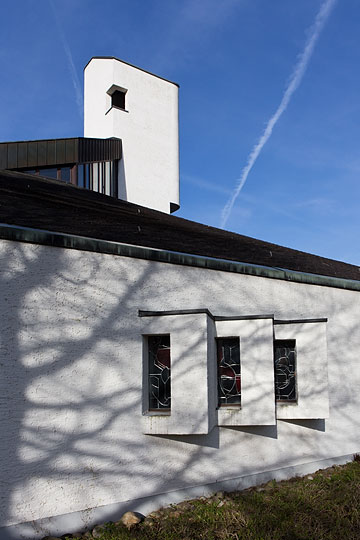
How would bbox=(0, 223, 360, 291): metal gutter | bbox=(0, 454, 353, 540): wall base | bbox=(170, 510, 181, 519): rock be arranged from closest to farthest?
1. bbox=(0, 454, 353, 540): wall base
2. bbox=(0, 223, 360, 291): metal gutter
3. bbox=(170, 510, 181, 519): rock

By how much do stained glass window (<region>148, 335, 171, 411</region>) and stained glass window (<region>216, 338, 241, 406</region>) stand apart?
2.89 feet

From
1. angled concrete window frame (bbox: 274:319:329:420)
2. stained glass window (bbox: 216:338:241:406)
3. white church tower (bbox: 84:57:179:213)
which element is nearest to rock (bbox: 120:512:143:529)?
stained glass window (bbox: 216:338:241:406)

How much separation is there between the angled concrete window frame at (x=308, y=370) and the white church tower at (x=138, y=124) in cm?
1196

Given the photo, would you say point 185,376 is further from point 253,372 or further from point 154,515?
point 154,515

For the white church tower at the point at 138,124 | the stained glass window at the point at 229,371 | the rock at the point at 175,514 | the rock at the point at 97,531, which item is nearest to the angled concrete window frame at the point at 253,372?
the stained glass window at the point at 229,371

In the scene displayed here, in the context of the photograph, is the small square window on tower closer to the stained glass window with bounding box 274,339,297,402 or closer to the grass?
the stained glass window with bounding box 274,339,297,402

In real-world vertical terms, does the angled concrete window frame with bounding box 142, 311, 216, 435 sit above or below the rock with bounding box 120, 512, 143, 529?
above

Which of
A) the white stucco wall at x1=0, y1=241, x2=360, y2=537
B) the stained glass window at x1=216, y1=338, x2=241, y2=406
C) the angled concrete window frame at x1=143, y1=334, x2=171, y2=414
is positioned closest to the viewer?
the white stucco wall at x1=0, y1=241, x2=360, y2=537

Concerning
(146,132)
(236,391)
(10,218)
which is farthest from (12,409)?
(146,132)

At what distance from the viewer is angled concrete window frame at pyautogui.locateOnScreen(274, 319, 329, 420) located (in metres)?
7.21

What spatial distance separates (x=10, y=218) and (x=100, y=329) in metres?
1.73

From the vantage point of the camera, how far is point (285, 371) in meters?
7.37

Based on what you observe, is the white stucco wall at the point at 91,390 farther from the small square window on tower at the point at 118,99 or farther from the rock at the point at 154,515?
the small square window on tower at the point at 118,99

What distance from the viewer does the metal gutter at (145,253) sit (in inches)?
208
